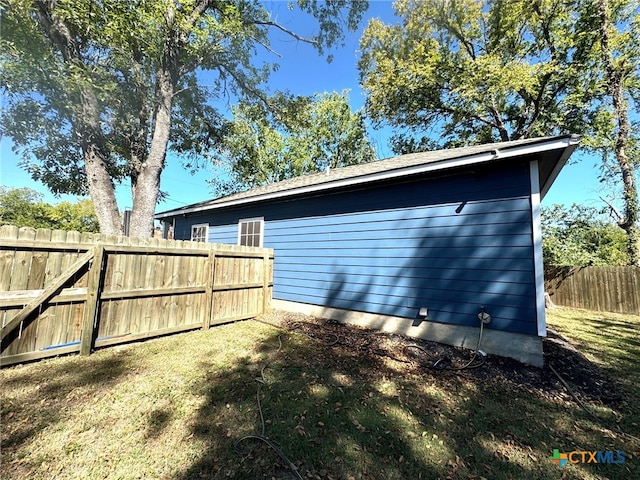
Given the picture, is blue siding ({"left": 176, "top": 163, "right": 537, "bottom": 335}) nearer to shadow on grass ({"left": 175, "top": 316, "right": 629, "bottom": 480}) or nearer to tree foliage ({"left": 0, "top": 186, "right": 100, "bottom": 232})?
shadow on grass ({"left": 175, "top": 316, "right": 629, "bottom": 480})

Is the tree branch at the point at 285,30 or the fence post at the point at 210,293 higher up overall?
the tree branch at the point at 285,30

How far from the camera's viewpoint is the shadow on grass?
2120 millimetres

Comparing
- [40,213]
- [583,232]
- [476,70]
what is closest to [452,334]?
[476,70]

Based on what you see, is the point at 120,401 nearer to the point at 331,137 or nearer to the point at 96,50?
the point at 96,50

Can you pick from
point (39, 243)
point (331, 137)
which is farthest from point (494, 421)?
point (331, 137)

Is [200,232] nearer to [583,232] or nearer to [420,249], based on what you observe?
[420,249]

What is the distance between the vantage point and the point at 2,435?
2232mm

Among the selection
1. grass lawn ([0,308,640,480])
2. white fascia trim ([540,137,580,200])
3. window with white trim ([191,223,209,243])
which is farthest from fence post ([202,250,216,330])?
white fascia trim ([540,137,580,200])

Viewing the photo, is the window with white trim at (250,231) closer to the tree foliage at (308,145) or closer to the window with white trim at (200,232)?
the window with white trim at (200,232)

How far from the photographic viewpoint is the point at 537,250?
13.1 ft

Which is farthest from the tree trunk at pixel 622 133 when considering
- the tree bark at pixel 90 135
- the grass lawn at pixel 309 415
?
the tree bark at pixel 90 135

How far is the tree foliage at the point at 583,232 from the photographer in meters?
11.7

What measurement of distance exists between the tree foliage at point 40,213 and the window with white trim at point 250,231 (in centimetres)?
1907

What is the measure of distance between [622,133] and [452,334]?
495 inches
